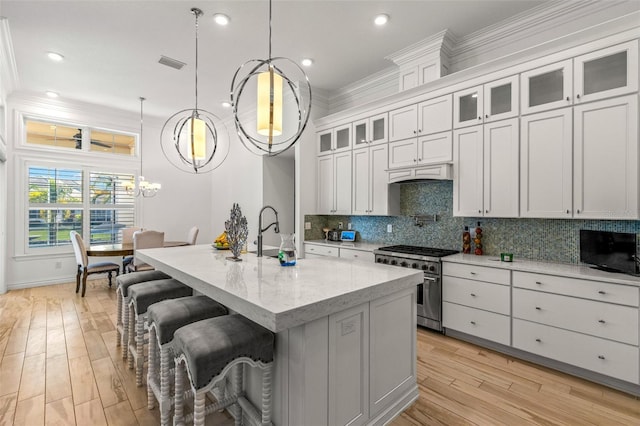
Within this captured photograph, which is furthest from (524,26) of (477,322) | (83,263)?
(83,263)

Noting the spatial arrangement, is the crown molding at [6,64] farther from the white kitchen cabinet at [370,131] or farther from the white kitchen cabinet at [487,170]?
the white kitchen cabinet at [487,170]

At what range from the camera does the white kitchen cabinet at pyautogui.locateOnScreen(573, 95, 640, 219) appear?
7.56 feet

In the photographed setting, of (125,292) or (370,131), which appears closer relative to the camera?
(125,292)

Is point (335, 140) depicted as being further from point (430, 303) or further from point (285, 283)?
point (285, 283)

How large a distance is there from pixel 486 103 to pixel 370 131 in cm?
147

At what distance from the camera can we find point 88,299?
4.58m

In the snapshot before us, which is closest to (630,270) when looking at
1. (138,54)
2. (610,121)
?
(610,121)

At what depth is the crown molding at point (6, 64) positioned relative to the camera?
10.8ft

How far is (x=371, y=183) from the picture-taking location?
13.7 feet

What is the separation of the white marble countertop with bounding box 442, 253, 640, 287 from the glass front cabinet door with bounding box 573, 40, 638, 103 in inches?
55.2

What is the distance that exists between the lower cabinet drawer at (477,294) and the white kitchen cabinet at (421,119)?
1667 mm

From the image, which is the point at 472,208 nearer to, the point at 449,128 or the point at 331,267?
the point at 449,128

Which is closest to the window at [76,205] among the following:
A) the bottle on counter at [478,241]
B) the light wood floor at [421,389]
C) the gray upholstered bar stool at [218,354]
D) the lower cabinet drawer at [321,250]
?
the light wood floor at [421,389]

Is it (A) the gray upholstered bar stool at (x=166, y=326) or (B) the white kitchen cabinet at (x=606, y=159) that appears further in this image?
(B) the white kitchen cabinet at (x=606, y=159)
